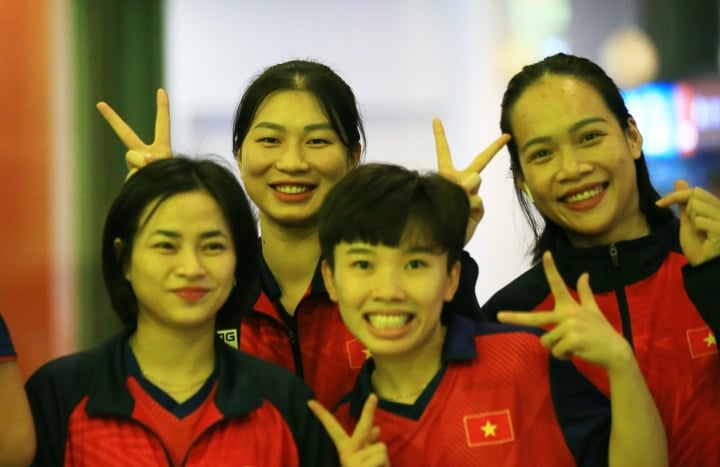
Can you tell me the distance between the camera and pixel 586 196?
1.81 m

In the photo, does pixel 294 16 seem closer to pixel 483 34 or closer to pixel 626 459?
pixel 483 34

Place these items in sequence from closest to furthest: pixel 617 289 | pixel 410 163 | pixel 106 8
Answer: pixel 617 289 < pixel 106 8 < pixel 410 163

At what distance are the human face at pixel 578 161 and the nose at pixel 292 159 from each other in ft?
1.33

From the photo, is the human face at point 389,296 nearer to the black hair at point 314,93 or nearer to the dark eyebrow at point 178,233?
the dark eyebrow at point 178,233

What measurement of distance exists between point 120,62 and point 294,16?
2.74 ft

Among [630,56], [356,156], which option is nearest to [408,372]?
[356,156]

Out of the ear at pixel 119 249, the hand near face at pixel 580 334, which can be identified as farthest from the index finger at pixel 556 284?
the ear at pixel 119 249

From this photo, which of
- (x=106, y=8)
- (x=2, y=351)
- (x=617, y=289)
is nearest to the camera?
(x=2, y=351)

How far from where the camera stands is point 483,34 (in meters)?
4.36

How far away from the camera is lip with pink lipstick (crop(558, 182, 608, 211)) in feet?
5.90

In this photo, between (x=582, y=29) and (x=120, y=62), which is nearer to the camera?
(x=120, y=62)

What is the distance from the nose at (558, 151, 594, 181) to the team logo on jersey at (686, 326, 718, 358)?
33cm

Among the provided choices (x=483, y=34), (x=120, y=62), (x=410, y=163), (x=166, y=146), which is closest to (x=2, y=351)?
(x=166, y=146)

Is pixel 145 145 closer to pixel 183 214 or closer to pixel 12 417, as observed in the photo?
pixel 183 214
